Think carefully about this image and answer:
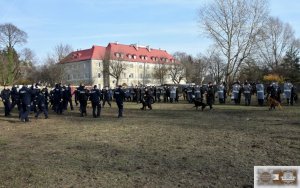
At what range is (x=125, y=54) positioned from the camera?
403 ft

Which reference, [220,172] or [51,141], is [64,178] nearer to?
[220,172]

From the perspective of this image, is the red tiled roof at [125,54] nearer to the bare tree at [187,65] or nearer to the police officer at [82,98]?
the bare tree at [187,65]

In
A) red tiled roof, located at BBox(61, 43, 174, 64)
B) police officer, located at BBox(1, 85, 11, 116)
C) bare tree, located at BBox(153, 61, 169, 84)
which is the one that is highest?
red tiled roof, located at BBox(61, 43, 174, 64)

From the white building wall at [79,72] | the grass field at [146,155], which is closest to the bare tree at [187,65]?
the white building wall at [79,72]

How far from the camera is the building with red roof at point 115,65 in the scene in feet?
361

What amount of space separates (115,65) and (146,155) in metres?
99.5

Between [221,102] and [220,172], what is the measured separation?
26594 mm

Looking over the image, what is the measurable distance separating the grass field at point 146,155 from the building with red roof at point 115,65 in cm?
9253

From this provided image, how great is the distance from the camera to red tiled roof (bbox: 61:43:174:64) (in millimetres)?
116750

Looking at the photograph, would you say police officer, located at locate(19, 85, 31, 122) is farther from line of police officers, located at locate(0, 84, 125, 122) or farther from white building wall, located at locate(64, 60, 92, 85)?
white building wall, located at locate(64, 60, 92, 85)

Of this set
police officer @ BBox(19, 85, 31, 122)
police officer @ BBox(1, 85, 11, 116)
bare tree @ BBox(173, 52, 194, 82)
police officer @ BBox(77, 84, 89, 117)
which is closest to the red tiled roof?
bare tree @ BBox(173, 52, 194, 82)

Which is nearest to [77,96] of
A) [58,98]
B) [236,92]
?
[58,98]

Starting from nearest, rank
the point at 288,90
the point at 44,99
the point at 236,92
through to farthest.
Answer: the point at 44,99 < the point at 288,90 < the point at 236,92

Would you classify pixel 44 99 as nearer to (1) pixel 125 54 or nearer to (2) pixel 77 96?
(2) pixel 77 96
